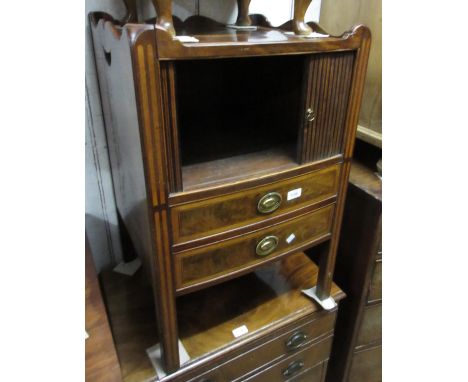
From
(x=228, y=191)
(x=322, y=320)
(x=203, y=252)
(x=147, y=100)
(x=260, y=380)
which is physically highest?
(x=147, y=100)

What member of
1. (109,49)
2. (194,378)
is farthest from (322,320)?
(109,49)

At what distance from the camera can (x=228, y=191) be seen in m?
0.62

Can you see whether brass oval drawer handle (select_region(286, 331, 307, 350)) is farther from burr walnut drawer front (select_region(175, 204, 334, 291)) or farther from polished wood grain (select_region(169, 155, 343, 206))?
polished wood grain (select_region(169, 155, 343, 206))

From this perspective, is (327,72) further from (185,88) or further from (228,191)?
(185,88)

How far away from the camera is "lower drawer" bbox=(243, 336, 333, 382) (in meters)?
0.96

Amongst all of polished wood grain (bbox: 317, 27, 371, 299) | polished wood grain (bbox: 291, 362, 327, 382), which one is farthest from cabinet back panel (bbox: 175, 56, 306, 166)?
polished wood grain (bbox: 291, 362, 327, 382)

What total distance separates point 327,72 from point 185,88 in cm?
40

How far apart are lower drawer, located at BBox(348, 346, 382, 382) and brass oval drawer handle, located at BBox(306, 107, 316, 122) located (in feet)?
2.91

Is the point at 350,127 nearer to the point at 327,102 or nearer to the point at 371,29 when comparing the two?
the point at 327,102

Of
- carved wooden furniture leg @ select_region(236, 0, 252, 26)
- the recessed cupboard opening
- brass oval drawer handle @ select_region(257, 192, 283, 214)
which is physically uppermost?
carved wooden furniture leg @ select_region(236, 0, 252, 26)

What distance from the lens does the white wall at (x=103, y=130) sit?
86cm

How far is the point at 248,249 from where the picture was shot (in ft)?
2.34

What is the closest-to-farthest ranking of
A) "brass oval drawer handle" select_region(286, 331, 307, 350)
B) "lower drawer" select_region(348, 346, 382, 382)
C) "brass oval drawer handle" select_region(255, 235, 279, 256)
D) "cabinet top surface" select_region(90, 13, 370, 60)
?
1. "cabinet top surface" select_region(90, 13, 370, 60)
2. "brass oval drawer handle" select_region(255, 235, 279, 256)
3. "brass oval drawer handle" select_region(286, 331, 307, 350)
4. "lower drawer" select_region(348, 346, 382, 382)

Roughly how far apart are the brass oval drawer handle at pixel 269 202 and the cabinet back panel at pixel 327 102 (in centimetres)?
9
